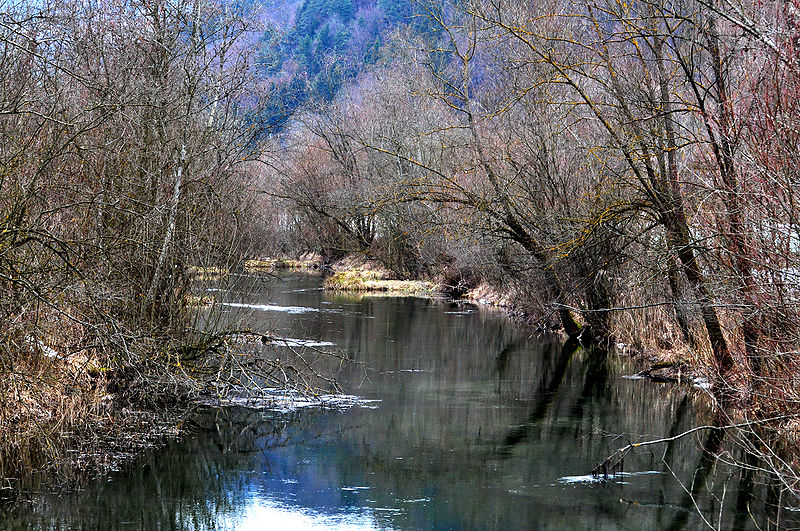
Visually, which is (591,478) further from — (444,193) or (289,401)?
(444,193)

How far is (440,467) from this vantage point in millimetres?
11023

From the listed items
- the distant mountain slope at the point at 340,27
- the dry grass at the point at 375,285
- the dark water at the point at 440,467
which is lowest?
the dark water at the point at 440,467

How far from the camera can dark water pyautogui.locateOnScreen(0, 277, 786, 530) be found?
30.0ft

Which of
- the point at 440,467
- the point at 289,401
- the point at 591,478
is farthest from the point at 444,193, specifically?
the point at 591,478

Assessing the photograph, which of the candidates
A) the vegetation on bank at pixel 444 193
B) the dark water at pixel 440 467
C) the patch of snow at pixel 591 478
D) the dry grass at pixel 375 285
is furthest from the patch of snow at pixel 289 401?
the dry grass at pixel 375 285

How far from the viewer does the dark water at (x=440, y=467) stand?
360 inches

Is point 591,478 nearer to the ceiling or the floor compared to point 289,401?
nearer to the floor

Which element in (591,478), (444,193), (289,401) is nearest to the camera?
(591,478)

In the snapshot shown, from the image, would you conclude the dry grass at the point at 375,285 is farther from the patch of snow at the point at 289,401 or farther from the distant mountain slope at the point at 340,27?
the distant mountain slope at the point at 340,27

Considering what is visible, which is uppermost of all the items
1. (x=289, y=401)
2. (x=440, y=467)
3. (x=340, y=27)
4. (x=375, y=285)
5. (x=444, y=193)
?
(x=340, y=27)

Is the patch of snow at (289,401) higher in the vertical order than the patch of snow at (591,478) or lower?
higher

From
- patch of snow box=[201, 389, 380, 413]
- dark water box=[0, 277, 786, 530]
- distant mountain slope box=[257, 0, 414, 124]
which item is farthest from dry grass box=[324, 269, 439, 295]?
distant mountain slope box=[257, 0, 414, 124]

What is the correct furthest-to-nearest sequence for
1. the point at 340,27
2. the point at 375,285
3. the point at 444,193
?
1. the point at 340,27
2. the point at 375,285
3. the point at 444,193

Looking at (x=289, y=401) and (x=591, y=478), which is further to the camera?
(x=289, y=401)
